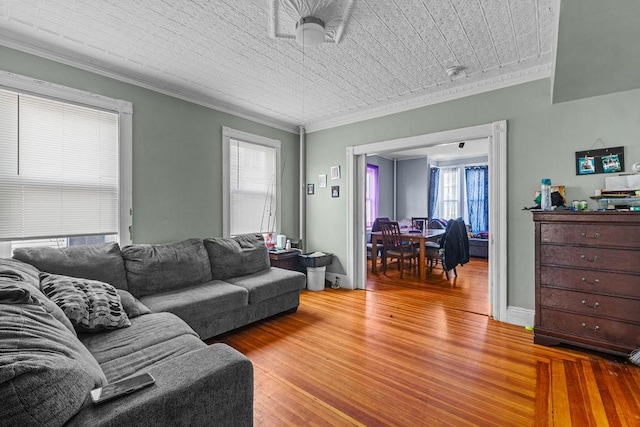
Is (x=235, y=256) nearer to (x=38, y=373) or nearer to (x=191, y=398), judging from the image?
(x=191, y=398)

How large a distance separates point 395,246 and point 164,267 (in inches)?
145

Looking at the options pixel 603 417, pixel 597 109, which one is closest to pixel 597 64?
pixel 597 109

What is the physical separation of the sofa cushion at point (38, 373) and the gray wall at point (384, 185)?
6.83m

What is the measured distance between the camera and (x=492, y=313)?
3219 mm

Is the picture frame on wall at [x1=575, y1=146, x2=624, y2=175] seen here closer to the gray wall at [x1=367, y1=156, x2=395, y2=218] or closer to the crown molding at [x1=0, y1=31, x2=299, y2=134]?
the crown molding at [x1=0, y1=31, x2=299, y2=134]

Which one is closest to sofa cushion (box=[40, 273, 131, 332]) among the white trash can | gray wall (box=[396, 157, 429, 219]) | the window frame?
the window frame

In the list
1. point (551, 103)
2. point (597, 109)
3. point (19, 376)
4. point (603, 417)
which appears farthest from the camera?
point (551, 103)

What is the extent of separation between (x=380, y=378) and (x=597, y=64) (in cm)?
274

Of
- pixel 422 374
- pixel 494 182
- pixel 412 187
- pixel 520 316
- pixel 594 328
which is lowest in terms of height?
pixel 422 374

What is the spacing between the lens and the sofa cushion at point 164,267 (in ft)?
8.63

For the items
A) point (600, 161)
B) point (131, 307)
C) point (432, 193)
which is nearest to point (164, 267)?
point (131, 307)

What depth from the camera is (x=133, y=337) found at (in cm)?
177

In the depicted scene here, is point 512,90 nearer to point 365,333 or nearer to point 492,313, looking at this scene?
point 492,313

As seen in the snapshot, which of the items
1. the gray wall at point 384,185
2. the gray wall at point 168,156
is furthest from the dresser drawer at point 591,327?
the gray wall at point 384,185
